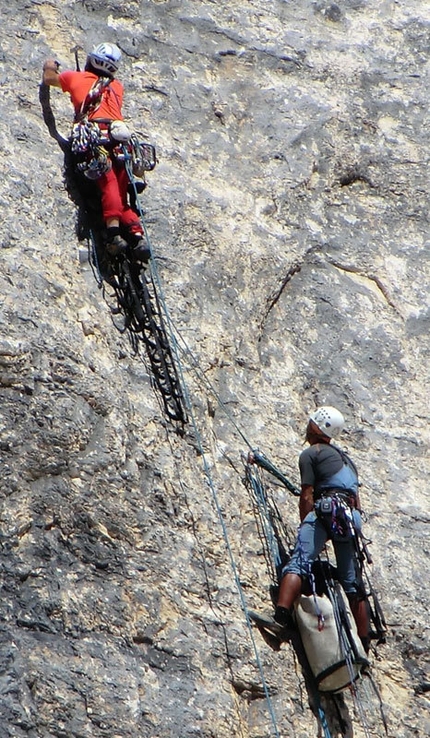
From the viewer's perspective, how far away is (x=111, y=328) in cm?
750

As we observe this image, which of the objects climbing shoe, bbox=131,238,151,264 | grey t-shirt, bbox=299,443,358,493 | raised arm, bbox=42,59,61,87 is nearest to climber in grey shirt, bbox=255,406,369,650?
grey t-shirt, bbox=299,443,358,493

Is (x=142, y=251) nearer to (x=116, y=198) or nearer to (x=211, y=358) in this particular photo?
(x=116, y=198)

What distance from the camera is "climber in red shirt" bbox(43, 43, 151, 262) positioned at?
24.8 feet

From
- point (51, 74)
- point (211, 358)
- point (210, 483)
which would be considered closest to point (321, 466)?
point (210, 483)

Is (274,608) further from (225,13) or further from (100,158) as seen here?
(225,13)

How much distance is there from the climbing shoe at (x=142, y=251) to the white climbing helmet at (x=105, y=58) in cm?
142

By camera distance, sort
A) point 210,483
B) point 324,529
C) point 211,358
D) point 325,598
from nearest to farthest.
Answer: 1. point 325,598
2. point 324,529
3. point 210,483
4. point 211,358

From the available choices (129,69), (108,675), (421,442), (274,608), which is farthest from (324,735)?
(129,69)

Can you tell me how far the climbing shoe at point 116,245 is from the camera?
7.51 meters

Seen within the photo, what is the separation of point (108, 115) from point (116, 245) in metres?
1.04

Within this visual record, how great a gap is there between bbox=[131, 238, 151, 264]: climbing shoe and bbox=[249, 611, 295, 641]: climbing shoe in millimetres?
2589

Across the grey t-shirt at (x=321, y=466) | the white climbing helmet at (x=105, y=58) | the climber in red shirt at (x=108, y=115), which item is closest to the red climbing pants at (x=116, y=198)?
the climber in red shirt at (x=108, y=115)

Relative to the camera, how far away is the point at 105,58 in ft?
26.1

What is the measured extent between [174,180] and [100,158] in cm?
123
